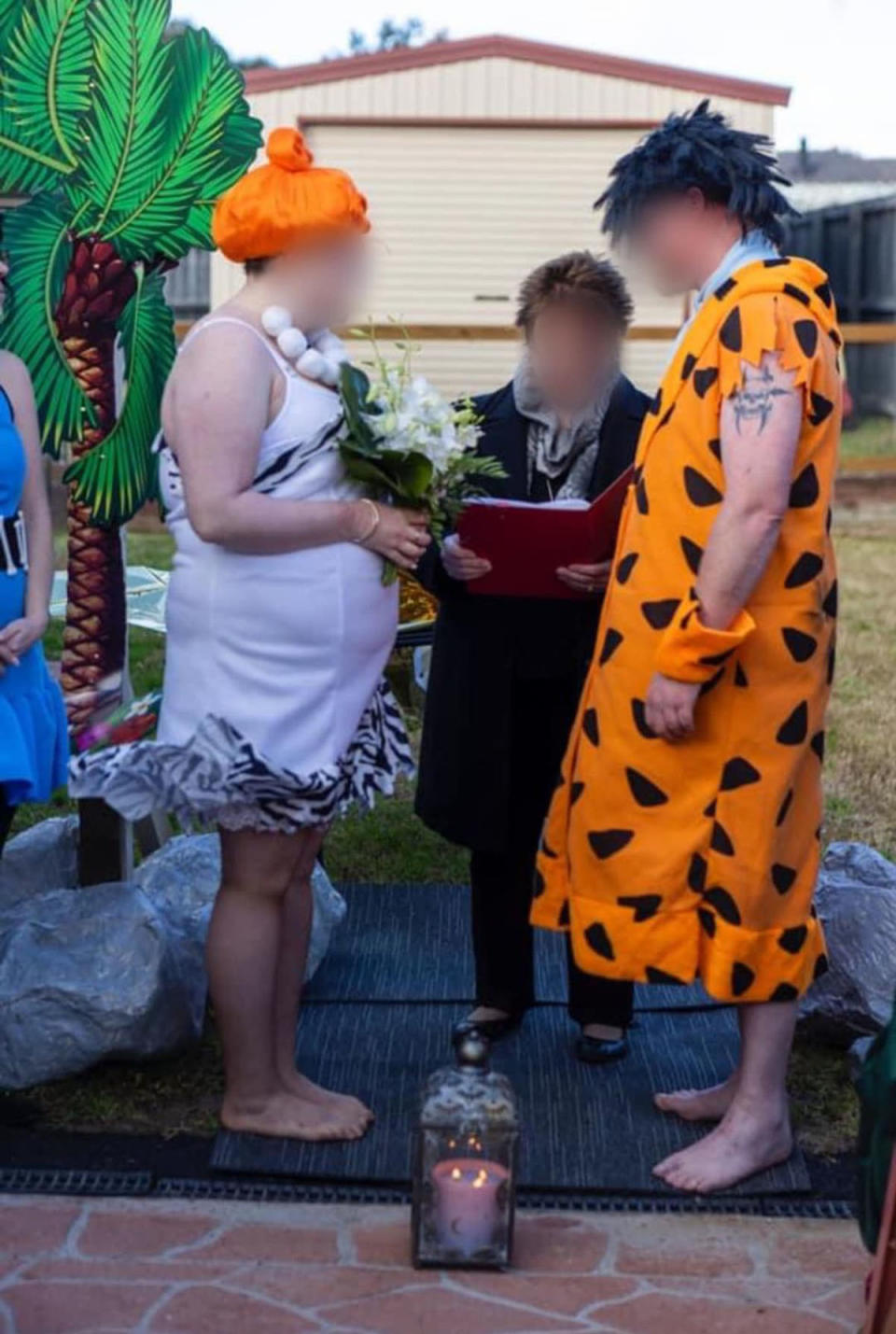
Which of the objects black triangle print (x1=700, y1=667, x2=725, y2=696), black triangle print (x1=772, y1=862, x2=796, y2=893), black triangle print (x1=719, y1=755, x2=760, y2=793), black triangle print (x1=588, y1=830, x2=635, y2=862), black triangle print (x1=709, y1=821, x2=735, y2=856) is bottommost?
black triangle print (x1=772, y1=862, x2=796, y2=893)

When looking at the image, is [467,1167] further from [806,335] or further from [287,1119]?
[806,335]

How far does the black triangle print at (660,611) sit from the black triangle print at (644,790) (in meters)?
0.28

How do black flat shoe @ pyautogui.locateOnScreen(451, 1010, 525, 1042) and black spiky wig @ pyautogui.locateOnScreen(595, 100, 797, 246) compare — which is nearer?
black spiky wig @ pyautogui.locateOnScreen(595, 100, 797, 246)

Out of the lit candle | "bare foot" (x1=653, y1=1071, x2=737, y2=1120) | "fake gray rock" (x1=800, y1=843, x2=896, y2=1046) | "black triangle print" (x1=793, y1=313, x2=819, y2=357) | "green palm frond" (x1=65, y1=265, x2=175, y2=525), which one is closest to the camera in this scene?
the lit candle

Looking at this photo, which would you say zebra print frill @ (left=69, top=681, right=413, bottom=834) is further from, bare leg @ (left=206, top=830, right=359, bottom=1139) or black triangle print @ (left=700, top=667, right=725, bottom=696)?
black triangle print @ (left=700, top=667, right=725, bottom=696)

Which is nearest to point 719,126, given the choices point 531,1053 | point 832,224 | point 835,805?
point 531,1053

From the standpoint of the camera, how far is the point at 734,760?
3645mm

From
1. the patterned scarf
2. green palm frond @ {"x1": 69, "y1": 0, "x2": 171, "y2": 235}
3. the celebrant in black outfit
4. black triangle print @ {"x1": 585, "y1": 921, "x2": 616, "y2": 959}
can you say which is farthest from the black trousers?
green palm frond @ {"x1": 69, "y1": 0, "x2": 171, "y2": 235}

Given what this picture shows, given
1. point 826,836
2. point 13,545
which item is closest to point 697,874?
point 13,545

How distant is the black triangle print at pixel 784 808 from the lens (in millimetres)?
3660

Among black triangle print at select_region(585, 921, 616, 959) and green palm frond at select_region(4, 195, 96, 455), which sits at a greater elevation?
green palm frond at select_region(4, 195, 96, 455)

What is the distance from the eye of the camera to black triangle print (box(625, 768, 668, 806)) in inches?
145

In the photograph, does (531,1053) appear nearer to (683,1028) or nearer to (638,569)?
(683,1028)

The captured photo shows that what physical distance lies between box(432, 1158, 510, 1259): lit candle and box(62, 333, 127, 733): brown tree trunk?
5.34 feet
